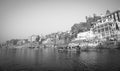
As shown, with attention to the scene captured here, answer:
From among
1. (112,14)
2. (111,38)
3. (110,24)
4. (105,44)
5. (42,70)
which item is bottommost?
(42,70)

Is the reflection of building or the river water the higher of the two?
the reflection of building

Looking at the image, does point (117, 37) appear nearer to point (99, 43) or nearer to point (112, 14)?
point (99, 43)

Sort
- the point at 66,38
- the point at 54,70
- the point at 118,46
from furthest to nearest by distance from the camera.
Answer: the point at 66,38, the point at 118,46, the point at 54,70

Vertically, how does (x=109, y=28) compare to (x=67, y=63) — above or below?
above

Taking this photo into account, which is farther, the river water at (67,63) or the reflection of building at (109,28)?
the reflection of building at (109,28)

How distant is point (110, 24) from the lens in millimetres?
61750

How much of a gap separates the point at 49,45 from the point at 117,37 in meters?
99.0

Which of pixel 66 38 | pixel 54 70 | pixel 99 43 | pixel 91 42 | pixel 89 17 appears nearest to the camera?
pixel 54 70

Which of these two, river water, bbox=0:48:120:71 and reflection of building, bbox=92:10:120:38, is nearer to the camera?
river water, bbox=0:48:120:71

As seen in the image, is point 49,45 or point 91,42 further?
point 49,45

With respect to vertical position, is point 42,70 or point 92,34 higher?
point 92,34

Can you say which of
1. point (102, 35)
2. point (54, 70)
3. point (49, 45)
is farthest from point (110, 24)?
point (49, 45)

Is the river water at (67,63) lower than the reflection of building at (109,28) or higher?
lower

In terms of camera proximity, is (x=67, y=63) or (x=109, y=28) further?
(x=109, y=28)
